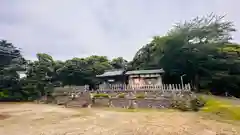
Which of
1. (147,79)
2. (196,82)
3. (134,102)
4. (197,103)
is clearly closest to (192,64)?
(196,82)

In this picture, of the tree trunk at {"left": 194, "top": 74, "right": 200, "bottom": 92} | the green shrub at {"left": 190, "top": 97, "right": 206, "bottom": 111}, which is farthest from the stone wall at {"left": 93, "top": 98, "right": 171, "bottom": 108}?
the tree trunk at {"left": 194, "top": 74, "right": 200, "bottom": 92}

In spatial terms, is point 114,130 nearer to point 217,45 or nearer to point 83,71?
point 217,45

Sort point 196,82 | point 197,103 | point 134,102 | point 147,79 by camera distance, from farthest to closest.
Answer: point 147,79
point 196,82
point 134,102
point 197,103

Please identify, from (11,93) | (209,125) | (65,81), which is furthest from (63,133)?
(65,81)

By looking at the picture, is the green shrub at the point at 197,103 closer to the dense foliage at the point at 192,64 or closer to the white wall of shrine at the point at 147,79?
the dense foliage at the point at 192,64

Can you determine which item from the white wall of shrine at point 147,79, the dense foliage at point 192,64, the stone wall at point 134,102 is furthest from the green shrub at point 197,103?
the white wall of shrine at point 147,79

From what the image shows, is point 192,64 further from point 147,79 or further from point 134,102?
point 134,102

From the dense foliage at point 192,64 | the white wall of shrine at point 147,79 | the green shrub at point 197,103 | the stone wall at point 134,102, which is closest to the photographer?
the green shrub at point 197,103

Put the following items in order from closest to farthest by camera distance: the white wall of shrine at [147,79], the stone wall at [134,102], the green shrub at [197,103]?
the green shrub at [197,103], the stone wall at [134,102], the white wall of shrine at [147,79]

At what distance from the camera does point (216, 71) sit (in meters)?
22.7

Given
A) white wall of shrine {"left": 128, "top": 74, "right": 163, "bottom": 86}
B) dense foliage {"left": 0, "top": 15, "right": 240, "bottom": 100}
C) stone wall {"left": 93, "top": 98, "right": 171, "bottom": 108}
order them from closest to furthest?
stone wall {"left": 93, "top": 98, "right": 171, "bottom": 108} < dense foliage {"left": 0, "top": 15, "right": 240, "bottom": 100} < white wall of shrine {"left": 128, "top": 74, "right": 163, "bottom": 86}

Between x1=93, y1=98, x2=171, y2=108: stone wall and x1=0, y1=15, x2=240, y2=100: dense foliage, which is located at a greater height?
x1=0, y1=15, x2=240, y2=100: dense foliage

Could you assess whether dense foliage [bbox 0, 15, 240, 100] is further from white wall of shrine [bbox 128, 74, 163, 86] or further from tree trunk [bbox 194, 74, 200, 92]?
white wall of shrine [bbox 128, 74, 163, 86]

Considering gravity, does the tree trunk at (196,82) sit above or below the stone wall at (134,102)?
above
